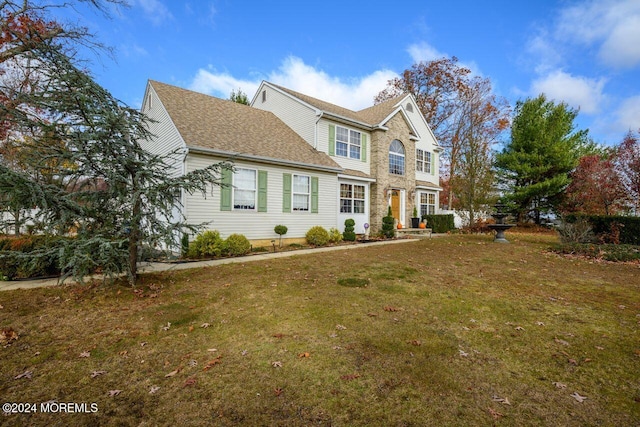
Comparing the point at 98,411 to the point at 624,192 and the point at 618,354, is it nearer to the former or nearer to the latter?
the point at 618,354

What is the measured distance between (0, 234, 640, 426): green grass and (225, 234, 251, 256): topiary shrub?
10.7 ft

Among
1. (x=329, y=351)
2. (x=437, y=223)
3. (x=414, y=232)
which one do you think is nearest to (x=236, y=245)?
(x=329, y=351)

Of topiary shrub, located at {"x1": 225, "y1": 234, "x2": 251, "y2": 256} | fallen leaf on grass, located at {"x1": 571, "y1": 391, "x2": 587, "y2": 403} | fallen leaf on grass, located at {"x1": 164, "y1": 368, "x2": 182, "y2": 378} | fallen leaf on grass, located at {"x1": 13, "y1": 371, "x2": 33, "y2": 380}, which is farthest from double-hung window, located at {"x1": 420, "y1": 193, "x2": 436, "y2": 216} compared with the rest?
fallen leaf on grass, located at {"x1": 13, "y1": 371, "x2": 33, "y2": 380}

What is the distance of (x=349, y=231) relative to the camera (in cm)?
1407

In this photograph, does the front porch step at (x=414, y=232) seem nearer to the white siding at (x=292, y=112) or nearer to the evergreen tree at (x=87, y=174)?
the white siding at (x=292, y=112)

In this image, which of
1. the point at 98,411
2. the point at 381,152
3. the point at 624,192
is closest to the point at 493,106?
the point at 624,192

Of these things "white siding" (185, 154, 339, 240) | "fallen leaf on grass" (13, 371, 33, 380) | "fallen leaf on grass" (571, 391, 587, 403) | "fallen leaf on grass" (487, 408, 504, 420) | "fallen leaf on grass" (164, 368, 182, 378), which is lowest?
"fallen leaf on grass" (571, 391, 587, 403)

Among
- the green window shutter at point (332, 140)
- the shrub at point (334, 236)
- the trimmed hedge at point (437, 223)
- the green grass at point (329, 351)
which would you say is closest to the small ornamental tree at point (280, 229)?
the shrub at point (334, 236)

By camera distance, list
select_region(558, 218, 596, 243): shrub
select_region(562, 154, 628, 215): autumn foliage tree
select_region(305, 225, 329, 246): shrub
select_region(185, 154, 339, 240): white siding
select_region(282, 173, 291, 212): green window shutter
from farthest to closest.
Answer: select_region(562, 154, 628, 215): autumn foliage tree
select_region(305, 225, 329, 246): shrub
select_region(282, 173, 291, 212): green window shutter
select_region(558, 218, 596, 243): shrub
select_region(185, 154, 339, 240): white siding

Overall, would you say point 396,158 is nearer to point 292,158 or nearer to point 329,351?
point 292,158

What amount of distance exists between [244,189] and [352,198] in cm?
643

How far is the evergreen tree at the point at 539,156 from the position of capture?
2106 cm

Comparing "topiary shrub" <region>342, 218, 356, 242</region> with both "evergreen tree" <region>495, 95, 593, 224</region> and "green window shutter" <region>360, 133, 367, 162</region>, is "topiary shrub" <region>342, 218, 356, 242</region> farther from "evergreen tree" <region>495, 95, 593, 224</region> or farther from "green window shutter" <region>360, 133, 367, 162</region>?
"evergreen tree" <region>495, 95, 593, 224</region>

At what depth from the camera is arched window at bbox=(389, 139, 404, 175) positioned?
56.9 ft
